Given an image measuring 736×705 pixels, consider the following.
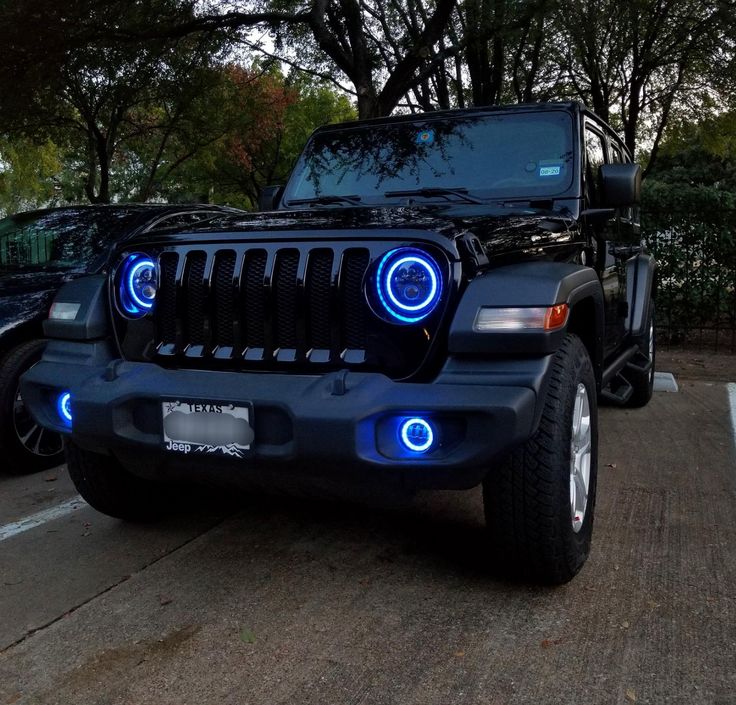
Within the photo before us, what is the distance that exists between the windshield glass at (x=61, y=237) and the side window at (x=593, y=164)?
3076 mm

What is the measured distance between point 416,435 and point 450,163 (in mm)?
1942

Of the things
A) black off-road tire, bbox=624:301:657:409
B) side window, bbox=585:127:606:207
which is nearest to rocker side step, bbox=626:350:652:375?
black off-road tire, bbox=624:301:657:409

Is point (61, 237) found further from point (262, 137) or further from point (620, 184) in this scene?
point (262, 137)

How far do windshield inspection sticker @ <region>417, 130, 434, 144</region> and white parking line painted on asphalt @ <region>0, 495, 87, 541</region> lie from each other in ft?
8.80

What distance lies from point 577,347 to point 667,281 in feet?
22.3

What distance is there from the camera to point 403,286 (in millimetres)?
2654

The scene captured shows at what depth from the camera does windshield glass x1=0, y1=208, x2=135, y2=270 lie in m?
5.21

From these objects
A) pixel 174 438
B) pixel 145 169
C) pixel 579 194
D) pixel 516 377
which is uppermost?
pixel 145 169

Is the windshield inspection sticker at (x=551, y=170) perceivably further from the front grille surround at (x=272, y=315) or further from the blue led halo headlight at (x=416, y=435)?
the blue led halo headlight at (x=416, y=435)

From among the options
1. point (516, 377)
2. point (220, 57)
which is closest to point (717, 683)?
point (516, 377)

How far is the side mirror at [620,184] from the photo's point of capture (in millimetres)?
3785

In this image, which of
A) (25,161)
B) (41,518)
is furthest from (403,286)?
(25,161)

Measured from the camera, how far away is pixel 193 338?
2.96 m

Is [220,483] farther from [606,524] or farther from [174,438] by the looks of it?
[606,524]
